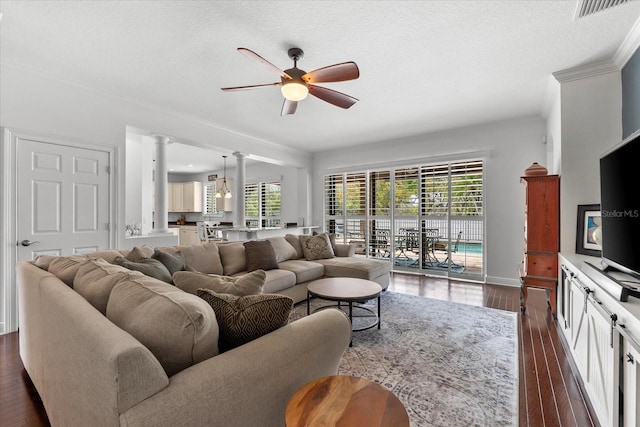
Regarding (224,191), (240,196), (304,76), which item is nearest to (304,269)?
(304,76)

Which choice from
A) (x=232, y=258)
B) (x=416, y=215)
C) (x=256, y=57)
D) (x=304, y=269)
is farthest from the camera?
(x=416, y=215)

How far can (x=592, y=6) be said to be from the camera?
7.25 feet

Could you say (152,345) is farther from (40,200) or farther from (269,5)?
(40,200)

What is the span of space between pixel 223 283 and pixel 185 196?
9664 millimetres

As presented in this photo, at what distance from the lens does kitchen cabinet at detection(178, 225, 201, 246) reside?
905 centimetres

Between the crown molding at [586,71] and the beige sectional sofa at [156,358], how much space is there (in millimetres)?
3607

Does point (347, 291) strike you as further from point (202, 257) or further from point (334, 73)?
point (334, 73)

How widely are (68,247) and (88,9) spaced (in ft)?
8.29

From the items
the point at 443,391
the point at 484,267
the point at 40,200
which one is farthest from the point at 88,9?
the point at 484,267

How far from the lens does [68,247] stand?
11.3ft

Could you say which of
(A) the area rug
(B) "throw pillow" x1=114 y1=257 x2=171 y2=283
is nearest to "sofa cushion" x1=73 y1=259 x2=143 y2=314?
(B) "throw pillow" x1=114 y1=257 x2=171 y2=283

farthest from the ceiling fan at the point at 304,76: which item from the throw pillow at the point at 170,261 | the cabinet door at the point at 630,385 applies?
the cabinet door at the point at 630,385

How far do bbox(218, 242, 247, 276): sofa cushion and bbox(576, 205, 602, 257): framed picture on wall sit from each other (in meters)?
3.69

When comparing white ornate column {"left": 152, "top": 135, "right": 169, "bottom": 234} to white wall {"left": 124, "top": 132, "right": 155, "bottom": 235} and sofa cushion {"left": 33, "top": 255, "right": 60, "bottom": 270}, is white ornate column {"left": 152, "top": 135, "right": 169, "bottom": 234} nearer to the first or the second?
white wall {"left": 124, "top": 132, "right": 155, "bottom": 235}
